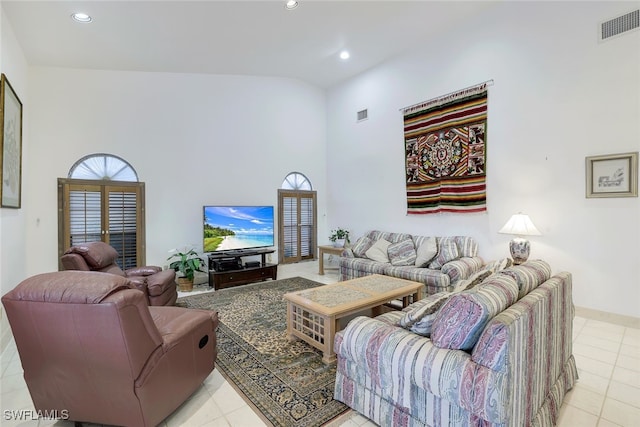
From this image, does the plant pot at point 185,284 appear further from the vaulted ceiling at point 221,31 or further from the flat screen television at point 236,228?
the vaulted ceiling at point 221,31

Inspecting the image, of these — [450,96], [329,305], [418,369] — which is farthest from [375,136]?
[418,369]

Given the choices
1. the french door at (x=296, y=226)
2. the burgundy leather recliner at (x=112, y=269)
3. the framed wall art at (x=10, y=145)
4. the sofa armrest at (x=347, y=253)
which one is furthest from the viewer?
the french door at (x=296, y=226)

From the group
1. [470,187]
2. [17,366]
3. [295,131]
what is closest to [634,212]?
[470,187]

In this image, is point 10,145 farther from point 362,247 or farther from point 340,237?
point 340,237

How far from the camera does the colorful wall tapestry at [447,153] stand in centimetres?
439

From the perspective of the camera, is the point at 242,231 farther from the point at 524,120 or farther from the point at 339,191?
the point at 524,120

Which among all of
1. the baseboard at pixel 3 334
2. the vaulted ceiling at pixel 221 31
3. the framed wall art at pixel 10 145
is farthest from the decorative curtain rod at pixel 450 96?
the baseboard at pixel 3 334

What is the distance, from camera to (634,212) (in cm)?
316

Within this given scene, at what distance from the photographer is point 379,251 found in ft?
16.4

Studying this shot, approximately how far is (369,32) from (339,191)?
3.16 m

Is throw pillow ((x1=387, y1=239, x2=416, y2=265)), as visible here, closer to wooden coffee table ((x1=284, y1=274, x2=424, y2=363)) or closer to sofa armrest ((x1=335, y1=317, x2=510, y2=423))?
wooden coffee table ((x1=284, y1=274, x2=424, y2=363))

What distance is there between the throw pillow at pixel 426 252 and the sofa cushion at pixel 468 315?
114 inches

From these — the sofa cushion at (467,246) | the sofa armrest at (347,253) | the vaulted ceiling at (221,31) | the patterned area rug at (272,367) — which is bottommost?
the patterned area rug at (272,367)

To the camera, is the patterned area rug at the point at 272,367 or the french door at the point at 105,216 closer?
the patterned area rug at the point at 272,367
